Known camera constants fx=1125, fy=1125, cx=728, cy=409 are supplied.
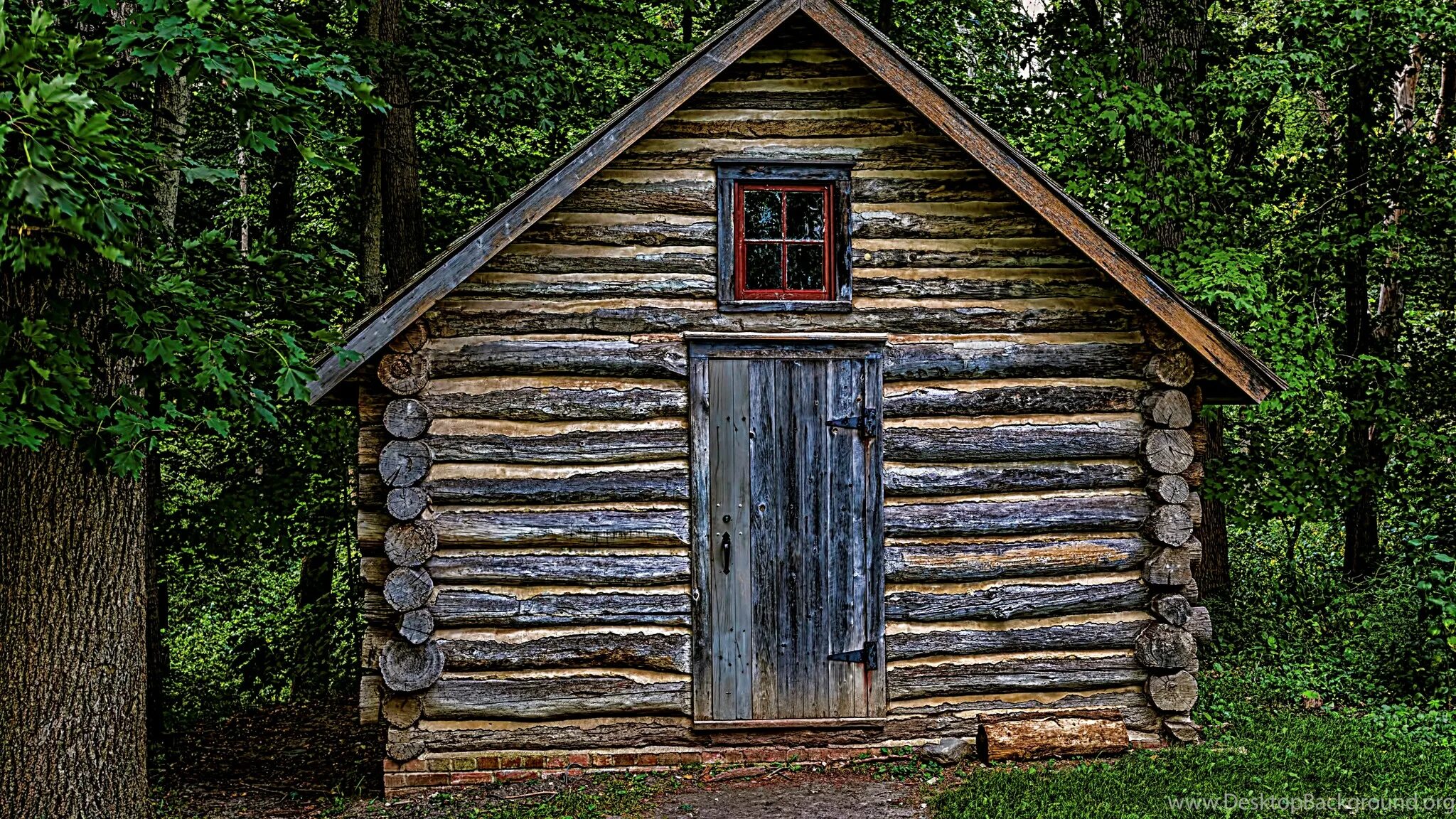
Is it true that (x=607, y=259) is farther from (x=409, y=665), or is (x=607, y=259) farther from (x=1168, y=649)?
(x=1168, y=649)

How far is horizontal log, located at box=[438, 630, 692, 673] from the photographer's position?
8031 millimetres

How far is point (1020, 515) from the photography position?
8.46 meters

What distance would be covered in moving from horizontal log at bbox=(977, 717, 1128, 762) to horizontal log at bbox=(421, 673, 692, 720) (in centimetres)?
223

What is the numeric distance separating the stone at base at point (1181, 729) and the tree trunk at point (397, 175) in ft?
26.9

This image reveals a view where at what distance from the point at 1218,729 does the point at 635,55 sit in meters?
8.58

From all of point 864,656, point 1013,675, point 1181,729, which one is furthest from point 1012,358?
point 1181,729

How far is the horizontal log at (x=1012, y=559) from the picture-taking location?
8.38m

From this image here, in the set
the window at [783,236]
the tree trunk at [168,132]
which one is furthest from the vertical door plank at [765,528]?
the tree trunk at [168,132]

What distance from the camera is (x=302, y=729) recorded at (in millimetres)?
11211

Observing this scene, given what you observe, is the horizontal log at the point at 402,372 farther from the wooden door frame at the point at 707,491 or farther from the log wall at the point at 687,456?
the wooden door frame at the point at 707,491

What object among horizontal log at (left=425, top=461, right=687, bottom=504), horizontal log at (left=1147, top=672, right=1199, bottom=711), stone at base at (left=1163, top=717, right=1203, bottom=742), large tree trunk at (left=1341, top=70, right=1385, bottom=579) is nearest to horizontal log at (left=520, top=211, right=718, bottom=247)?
horizontal log at (left=425, top=461, right=687, bottom=504)

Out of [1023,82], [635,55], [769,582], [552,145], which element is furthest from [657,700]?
[1023,82]

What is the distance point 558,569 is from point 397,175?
18.3 feet

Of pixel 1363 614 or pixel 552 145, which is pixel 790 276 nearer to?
pixel 552 145
